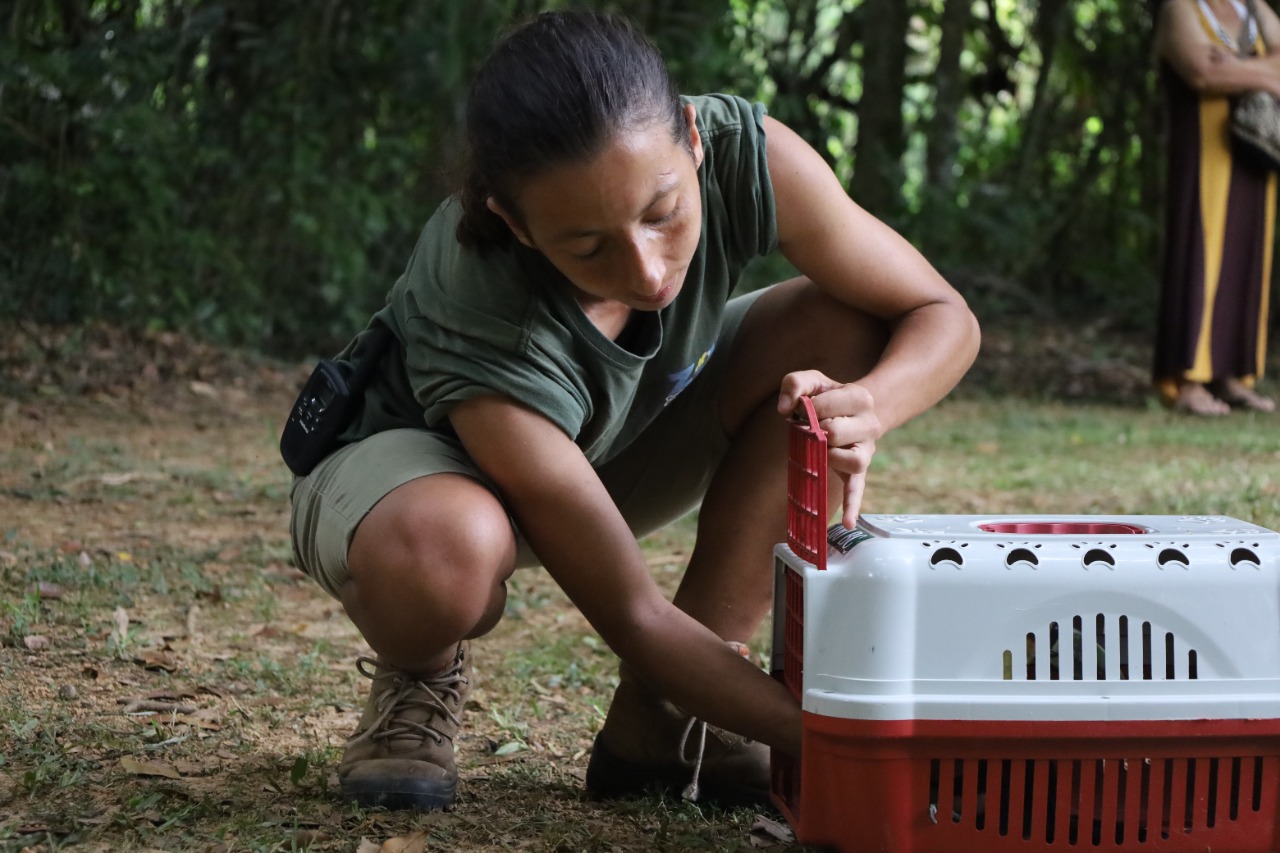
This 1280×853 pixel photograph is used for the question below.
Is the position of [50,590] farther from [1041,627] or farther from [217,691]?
[1041,627]

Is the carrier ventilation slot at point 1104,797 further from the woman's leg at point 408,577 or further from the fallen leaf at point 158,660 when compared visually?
the fallen leaf at point 158,660

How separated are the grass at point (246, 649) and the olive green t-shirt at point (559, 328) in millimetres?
450

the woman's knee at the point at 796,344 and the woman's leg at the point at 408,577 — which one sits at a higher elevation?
the woman's knee at the point at 796,344

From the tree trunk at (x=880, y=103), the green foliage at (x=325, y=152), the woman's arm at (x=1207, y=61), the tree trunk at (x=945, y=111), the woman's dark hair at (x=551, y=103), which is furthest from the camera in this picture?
the tree trunk at (x=945, y=111)

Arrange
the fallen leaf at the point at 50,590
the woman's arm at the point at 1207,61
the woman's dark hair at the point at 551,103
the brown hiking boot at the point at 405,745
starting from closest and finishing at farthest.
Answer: the woman's dark hair at the point at 551,103, the brown hiking boot at the point at 405,745, the fallen leaf at the point at 50,590, the woman's arm at the point at 1207,61

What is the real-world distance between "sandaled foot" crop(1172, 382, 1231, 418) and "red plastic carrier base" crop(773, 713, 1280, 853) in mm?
4311

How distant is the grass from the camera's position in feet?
5.37

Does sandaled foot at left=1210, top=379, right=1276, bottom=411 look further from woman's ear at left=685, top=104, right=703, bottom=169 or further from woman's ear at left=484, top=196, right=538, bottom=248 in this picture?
woman's ear at left=484, top=196, right=538, bottom=248

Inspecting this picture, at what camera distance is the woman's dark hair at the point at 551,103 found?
1469 millimetres

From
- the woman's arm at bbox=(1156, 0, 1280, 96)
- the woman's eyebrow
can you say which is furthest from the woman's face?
the woman's arm at bbox=(1156, 0, 1280, 96)

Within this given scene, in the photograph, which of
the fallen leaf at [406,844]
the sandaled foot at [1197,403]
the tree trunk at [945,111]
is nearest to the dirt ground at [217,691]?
the fallen leaf at [406,844]

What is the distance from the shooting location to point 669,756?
5.77 feet

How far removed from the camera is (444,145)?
6.08 feet

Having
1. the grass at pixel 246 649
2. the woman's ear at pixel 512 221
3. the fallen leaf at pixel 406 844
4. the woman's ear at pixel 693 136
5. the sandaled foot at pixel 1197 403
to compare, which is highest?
the woman's ear at pixel 693 136
